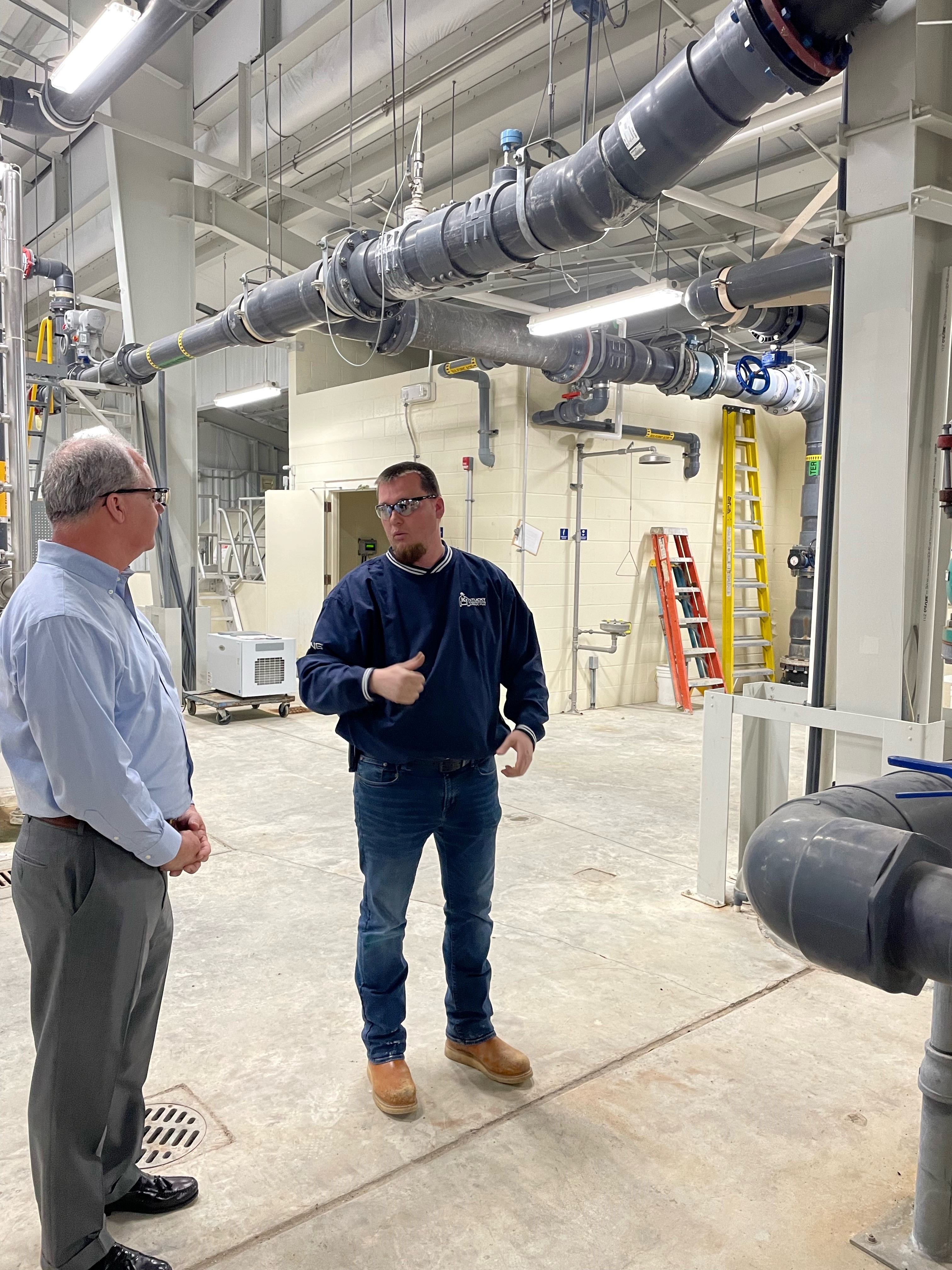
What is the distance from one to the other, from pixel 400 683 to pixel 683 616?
6774 millimetres

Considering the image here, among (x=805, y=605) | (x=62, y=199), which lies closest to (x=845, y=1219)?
(x=805, y=605)

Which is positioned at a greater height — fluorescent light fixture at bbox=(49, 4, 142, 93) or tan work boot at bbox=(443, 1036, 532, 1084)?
fluorescent light fixture at bbox=(49, 4, 142, 93)

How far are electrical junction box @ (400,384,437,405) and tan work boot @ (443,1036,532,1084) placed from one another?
6.43 m

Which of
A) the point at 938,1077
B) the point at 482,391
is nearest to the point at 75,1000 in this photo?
the point at 938,1077

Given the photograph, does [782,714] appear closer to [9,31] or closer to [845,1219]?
[845,1219]

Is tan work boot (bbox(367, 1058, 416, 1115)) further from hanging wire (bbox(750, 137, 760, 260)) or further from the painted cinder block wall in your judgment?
the painted cinder block wall

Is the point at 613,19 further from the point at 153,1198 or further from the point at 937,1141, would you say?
the point at 153,1198

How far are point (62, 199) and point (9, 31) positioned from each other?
2016 mm

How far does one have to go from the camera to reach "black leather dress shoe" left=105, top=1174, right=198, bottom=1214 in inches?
69.5

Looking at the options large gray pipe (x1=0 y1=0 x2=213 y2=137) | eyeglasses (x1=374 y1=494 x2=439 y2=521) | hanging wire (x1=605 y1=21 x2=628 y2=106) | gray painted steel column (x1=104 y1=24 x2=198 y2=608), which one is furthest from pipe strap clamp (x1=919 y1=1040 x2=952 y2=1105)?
gray painted steel column (x1=104 y1=24 x2=198 y2=608)

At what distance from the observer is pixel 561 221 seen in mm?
3438

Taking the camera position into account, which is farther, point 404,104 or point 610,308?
point 610,308

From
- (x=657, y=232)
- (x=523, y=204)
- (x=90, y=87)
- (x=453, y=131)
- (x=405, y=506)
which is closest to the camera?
(x=405, y=506)

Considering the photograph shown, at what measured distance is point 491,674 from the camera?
223 centimetres
